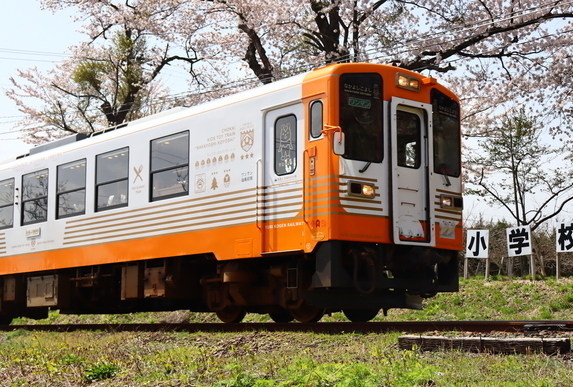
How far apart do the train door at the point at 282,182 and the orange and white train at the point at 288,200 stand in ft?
0.06

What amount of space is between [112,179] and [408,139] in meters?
4.91

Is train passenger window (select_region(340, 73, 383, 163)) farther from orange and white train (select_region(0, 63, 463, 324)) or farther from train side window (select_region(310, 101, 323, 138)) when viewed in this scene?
train side window (select_region(310, 101, 323, 138))

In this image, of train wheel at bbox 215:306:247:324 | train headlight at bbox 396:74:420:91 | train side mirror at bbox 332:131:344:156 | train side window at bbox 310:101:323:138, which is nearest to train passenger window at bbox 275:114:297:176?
train side window at bbox 310:101:323:138

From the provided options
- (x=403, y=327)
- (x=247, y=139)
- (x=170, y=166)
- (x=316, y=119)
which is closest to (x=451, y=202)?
(x=403, y=327)

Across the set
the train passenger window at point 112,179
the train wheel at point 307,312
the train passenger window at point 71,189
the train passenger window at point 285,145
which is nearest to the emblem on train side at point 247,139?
the train passenger window at point 285,145

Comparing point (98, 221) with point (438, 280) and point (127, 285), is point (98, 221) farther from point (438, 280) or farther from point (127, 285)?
point (438, 280)

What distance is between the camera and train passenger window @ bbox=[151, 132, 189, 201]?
34.8 feet

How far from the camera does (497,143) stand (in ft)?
86.4

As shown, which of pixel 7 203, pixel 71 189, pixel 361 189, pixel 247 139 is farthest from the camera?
pixel 7 203

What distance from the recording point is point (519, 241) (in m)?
15.9

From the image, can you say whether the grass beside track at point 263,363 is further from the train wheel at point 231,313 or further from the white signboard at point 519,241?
the white signboard at point 519,241

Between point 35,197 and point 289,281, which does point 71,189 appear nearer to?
point 35,197

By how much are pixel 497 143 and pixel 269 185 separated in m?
18.7

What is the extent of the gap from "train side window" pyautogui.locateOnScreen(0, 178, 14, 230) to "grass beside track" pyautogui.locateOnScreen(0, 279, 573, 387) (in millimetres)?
5236
